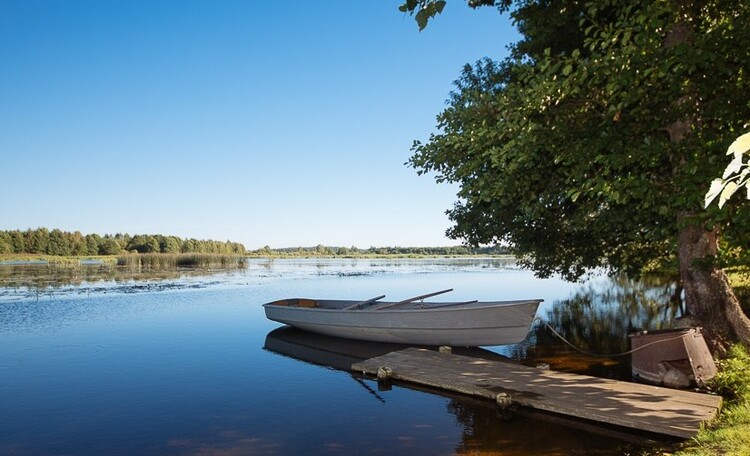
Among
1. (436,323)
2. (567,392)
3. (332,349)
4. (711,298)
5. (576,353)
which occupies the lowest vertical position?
(332,349)

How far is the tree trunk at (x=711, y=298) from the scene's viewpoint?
35.0ft

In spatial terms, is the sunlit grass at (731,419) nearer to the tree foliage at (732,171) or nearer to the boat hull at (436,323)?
the boat hull at (436,323)

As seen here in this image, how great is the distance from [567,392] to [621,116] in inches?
258

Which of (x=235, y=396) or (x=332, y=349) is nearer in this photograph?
(x=235, y=396)

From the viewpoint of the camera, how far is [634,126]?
406 inches

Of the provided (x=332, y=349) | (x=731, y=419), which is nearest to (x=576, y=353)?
(x=731, y=419)

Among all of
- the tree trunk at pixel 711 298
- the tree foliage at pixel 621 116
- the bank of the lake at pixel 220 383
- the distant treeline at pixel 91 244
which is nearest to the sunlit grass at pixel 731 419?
the bank of the lake at pixel 220 383

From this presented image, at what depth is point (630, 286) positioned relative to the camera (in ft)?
118

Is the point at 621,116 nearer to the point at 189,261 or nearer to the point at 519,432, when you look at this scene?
the point at 519,432

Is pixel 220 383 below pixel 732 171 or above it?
below

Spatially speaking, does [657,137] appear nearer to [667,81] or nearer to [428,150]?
[667,81]

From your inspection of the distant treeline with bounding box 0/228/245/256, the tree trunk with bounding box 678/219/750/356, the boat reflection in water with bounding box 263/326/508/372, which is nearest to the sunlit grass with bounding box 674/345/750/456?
the tree trunk with bounding box 678/219/750/356

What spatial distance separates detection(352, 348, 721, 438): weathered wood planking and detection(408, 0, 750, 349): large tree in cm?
305

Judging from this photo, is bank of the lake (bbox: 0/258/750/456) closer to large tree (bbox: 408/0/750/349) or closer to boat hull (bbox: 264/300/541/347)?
boat hull (bbox: 264/300/541/347)
